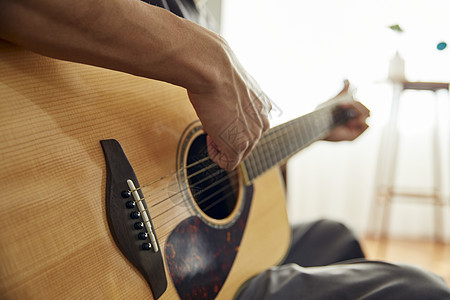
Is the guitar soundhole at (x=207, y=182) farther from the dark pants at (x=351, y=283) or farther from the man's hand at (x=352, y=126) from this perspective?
the man's hand at (x=352, y=126)

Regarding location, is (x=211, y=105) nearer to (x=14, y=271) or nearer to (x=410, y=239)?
(x=14, y=271)

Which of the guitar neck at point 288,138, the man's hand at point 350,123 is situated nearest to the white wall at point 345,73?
the man's hand at point 350,123

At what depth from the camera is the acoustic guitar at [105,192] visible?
0.38 meters

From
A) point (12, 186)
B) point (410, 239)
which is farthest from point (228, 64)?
point (410, 239)

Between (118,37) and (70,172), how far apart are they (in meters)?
0.17

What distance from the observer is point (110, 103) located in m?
0.51

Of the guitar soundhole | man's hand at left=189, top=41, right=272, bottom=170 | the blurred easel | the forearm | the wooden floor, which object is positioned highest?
the forearm

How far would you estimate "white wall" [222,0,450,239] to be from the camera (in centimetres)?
175

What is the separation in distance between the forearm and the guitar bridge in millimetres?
115

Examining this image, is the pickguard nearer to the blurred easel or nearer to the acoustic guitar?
the acoustic guitar

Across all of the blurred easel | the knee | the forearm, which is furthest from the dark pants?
the blurred easel

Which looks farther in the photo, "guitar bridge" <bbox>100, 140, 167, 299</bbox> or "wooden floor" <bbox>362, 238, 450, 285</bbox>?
"wooden floor" <bbox>362, 238, 450, 285</bbox>

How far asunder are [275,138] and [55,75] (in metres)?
0.51

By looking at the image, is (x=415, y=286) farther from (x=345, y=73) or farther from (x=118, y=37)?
(x=345, y=73)
